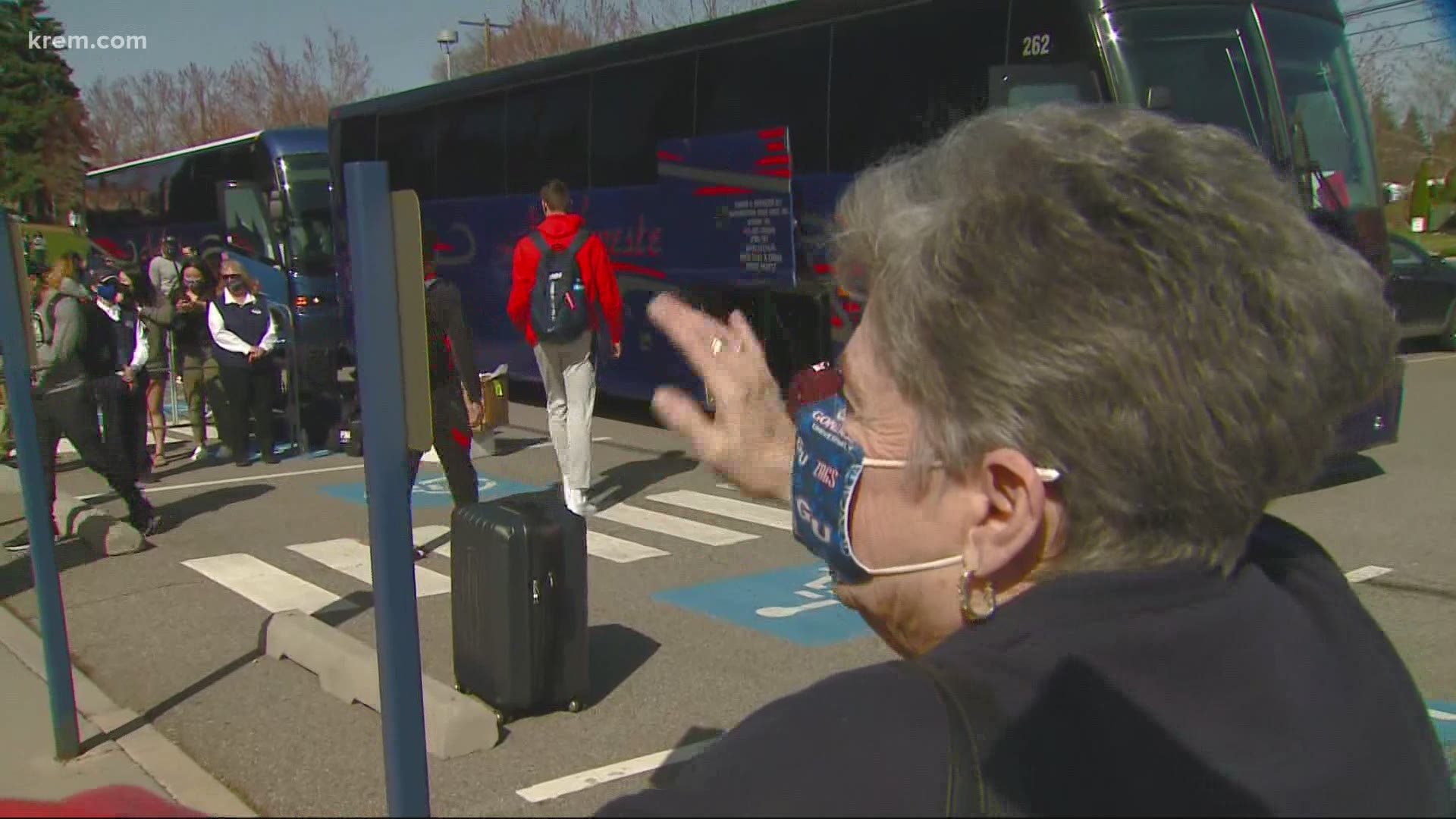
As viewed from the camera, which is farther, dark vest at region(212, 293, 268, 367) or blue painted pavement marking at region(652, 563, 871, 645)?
dark vest at region(212, 293, 268, 367)

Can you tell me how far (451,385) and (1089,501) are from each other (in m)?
6.72

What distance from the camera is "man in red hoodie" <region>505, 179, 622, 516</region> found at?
8352mm

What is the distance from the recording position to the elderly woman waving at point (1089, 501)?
1.09m

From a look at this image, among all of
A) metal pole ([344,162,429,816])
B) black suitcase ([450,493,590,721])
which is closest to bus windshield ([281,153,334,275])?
black suitcase ([450,493,590,721])

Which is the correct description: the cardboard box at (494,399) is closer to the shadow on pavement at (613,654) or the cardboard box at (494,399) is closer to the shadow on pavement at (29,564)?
the shadow on pavement at (29,564)

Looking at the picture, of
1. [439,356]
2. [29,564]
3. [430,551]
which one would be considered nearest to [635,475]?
[430,551]

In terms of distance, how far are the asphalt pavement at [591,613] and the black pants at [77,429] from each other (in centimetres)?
56

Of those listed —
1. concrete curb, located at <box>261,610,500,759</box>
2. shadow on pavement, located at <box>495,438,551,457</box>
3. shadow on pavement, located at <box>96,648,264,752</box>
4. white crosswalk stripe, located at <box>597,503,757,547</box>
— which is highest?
concrete curb, located at <box>261,610,500,759</box>

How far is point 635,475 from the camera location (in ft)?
34.8

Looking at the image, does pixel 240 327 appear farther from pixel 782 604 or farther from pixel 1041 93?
pixel 1041 93

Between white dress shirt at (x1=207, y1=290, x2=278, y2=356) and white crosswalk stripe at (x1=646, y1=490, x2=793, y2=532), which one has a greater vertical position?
white dress shirt at (x1=207, y1=290, x2=278, y2=356)

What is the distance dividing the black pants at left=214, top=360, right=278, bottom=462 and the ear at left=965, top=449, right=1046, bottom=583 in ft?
35.2

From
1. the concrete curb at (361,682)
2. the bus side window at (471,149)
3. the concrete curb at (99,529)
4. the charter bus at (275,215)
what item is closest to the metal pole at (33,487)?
the concrete curb at (361,682)

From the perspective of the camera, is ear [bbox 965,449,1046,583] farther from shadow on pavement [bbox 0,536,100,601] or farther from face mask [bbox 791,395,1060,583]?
shadow on pavement [bbox 0,536,100,601]
